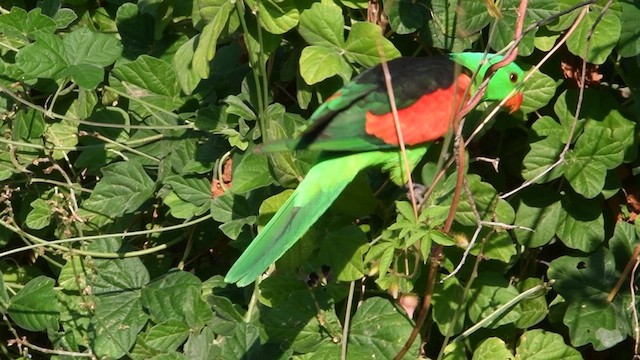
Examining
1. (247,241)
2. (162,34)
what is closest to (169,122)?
(162,34)

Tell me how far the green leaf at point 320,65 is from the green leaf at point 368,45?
4 centimetres

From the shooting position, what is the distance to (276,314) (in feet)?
6.97

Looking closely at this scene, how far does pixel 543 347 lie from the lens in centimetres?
222

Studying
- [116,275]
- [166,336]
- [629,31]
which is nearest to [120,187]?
[116,275]

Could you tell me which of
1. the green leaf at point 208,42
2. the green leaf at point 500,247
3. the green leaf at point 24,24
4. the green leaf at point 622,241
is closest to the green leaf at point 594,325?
the green leaf at point 622,241

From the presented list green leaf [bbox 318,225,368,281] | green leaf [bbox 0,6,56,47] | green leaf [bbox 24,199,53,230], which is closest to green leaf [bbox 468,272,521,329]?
green leaf [bbox 318,225,368,281]

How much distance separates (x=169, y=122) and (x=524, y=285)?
39.3 inches

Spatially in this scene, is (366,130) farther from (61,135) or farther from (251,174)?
(61,135)

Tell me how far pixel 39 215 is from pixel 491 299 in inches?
49.7

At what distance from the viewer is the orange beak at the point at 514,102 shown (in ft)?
6.81

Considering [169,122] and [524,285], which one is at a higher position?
[169,122]

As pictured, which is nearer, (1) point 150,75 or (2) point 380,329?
(2) point 380,329

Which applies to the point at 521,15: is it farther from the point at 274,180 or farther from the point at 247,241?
the point at 247,241

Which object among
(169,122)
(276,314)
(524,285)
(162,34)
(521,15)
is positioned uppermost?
(521,15)
